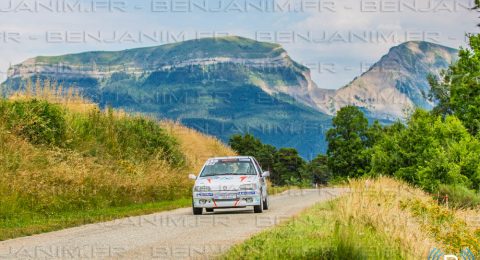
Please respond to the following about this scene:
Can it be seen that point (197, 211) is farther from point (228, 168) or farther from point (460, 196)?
point (460, 196)

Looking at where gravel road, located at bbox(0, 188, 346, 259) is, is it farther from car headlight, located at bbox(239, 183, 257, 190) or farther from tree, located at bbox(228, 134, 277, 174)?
tree, located at bbox(228, 134, 277, 174)

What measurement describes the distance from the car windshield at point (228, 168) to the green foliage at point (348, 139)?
276ft

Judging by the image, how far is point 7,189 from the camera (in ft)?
65.2

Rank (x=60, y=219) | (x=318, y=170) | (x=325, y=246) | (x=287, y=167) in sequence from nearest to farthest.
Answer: (x=325, y=246), (x=60, y=219), (x=287, y=167), (x=318, y=170)

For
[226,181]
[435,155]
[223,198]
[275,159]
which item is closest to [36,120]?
[226,181]

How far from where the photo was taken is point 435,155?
41781 mm

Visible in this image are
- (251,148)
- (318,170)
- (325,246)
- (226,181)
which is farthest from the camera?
(318,170)

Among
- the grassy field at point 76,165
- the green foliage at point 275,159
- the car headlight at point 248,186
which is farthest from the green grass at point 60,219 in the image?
the green foliage at point 275,159

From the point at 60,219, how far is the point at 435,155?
27.5 metres

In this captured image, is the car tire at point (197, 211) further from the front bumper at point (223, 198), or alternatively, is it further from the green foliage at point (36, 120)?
the green foliage at point (36, 120)

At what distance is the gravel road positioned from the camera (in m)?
11.8

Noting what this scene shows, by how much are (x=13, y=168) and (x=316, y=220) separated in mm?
9572

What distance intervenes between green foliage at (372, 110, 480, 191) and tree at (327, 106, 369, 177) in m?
56.6

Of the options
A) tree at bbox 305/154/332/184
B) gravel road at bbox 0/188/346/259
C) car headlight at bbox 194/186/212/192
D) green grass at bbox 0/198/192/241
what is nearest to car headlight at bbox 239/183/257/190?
car headlight at bbox 194/186/212/192
